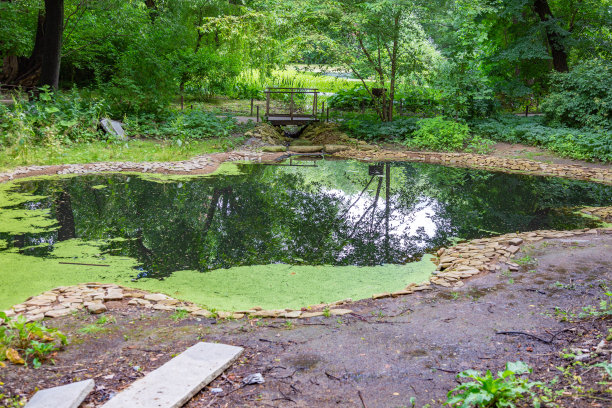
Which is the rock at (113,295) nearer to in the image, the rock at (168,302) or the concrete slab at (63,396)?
the rock at (168,302)

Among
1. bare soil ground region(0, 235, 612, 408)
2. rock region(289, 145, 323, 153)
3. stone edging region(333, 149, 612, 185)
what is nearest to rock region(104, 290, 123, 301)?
bare soil ground region(0, 235, 612, 408)

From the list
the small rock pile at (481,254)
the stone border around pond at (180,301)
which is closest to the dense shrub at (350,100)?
the small rock pile at (481,254)

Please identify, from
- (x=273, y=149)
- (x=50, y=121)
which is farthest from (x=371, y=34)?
(x=50, y=121)

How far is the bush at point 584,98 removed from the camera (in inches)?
463

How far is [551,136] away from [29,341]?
12.1m

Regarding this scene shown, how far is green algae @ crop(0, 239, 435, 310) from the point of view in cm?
433

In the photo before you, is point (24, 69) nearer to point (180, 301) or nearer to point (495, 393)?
point (180, 301)

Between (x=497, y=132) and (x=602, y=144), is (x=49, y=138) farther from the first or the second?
(x=602, y=144)

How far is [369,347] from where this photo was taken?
3268 mm

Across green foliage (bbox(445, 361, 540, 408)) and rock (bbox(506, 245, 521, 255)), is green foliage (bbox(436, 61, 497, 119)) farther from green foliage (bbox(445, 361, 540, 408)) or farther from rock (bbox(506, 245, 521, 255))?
green foliage (bbox(445, 361, 540, 408))

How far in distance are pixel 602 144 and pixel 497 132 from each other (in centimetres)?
273

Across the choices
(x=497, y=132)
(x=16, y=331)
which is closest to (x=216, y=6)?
(x=497, y=132)

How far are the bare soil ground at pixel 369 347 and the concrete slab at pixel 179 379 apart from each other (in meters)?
0.07

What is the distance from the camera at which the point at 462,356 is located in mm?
3078
